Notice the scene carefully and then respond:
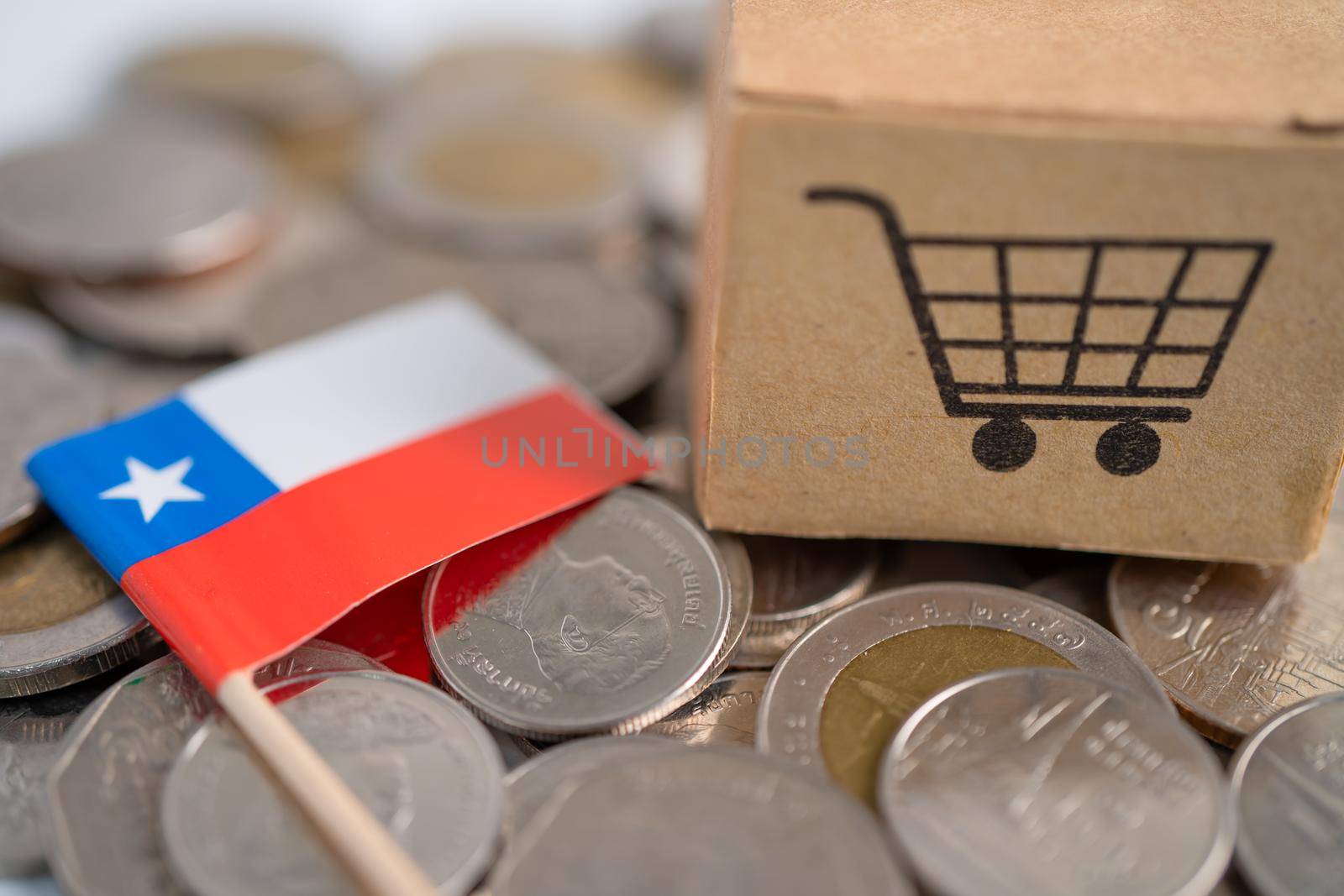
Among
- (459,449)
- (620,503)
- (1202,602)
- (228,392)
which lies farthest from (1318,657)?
(228,392)

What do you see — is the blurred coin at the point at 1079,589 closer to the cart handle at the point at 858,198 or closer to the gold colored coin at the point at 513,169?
the cart handle at the point at 858,198

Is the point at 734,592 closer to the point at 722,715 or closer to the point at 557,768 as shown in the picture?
the point at 722,715

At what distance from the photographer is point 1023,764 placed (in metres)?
0.83

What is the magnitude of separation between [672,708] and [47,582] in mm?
601

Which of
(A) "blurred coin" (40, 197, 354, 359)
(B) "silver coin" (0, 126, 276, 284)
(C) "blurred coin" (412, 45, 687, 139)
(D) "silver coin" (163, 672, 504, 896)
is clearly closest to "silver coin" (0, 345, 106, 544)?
(A) "blurred coin" (40, 197, 354, 359)

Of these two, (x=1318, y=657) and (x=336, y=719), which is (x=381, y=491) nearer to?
(x=336, y=719)

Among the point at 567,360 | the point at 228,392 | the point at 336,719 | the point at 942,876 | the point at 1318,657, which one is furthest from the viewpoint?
the point at 567,360

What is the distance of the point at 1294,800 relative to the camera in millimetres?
844

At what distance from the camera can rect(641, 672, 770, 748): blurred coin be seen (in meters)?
0.95

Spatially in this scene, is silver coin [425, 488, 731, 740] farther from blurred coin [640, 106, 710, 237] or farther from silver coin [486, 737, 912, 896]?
blurred coin [640, 106, 710, 237]

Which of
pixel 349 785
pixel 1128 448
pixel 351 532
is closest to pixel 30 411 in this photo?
pixel 351 532

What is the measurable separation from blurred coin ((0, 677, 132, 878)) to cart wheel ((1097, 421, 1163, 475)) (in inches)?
33.9

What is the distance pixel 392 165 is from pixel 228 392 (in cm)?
73

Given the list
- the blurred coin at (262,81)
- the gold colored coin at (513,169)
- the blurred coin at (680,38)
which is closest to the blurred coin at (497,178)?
the gold colored coin at (513,169)
